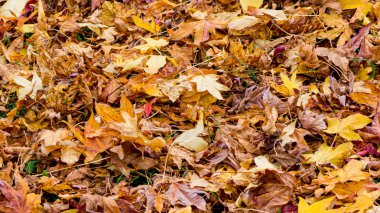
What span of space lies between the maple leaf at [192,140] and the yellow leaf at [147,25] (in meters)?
0.57

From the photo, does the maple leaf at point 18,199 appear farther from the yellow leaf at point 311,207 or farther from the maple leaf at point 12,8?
the maple leaf at point 12,8

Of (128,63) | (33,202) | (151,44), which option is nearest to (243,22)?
(151,44)

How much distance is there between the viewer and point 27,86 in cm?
181

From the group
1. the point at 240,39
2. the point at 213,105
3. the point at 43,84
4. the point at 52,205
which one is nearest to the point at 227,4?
the point at 240,39

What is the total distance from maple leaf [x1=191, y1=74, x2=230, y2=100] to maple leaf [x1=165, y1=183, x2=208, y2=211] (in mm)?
392

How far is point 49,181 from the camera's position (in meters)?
1.46

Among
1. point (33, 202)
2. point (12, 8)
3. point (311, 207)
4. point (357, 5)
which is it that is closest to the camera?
point (311, 207)

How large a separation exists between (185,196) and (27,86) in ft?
2.48

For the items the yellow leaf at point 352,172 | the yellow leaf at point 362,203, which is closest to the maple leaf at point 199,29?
the yellow leaf at point 352,172

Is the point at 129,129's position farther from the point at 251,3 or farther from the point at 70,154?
the point at 251,3

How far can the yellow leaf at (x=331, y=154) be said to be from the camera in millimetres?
1498

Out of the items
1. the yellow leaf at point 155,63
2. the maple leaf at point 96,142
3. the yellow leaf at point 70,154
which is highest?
the yellow leaf at point 155,63

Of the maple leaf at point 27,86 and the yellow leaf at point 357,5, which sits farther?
the yellow leaf at point 357,5

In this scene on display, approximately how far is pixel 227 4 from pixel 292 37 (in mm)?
342
